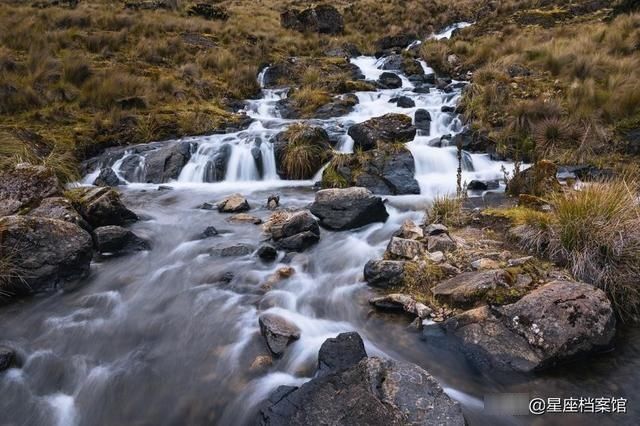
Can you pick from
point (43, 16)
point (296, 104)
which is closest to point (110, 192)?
point (296, 104)

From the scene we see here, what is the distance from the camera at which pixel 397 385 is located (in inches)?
138

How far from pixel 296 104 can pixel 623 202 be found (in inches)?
465

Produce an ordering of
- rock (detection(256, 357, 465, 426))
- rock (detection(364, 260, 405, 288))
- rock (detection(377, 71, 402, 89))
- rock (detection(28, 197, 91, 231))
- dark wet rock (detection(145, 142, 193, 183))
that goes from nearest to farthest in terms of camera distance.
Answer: rock (detection(256, 357, 465, 426))
rock (detection(364, 260, 405, 288))
rock (detection(28, 197, 91, 231))
dark wet rock (detection(145, 142, 193, 183))
rock (detection(377, 71, 402, 89))

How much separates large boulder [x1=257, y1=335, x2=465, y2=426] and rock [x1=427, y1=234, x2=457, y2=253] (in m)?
2.68

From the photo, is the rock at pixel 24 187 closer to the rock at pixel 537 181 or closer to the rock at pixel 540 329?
the rock at pixel 540 329

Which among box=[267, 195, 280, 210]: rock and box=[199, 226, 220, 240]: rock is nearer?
box=[199, 226, 220, 240]: rock

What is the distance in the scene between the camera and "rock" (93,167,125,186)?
10.6m

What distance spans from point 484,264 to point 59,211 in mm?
6216

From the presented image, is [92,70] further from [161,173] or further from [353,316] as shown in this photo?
[353,316]

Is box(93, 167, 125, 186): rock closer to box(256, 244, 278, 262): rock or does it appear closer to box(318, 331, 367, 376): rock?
box(256, 244, 278, 262): rock

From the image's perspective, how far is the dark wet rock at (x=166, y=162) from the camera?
1116 centimetres

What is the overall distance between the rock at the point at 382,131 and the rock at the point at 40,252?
649cm

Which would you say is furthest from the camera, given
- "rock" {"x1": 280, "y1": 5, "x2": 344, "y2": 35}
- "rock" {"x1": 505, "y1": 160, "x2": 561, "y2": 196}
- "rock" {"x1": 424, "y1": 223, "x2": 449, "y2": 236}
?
"rock" {"x1": 280, "y1": 5, "x2": 344, "y2": 35}

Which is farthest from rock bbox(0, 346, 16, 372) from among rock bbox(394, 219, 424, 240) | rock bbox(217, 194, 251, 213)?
rock bbox(394, 219, 424, 240)
